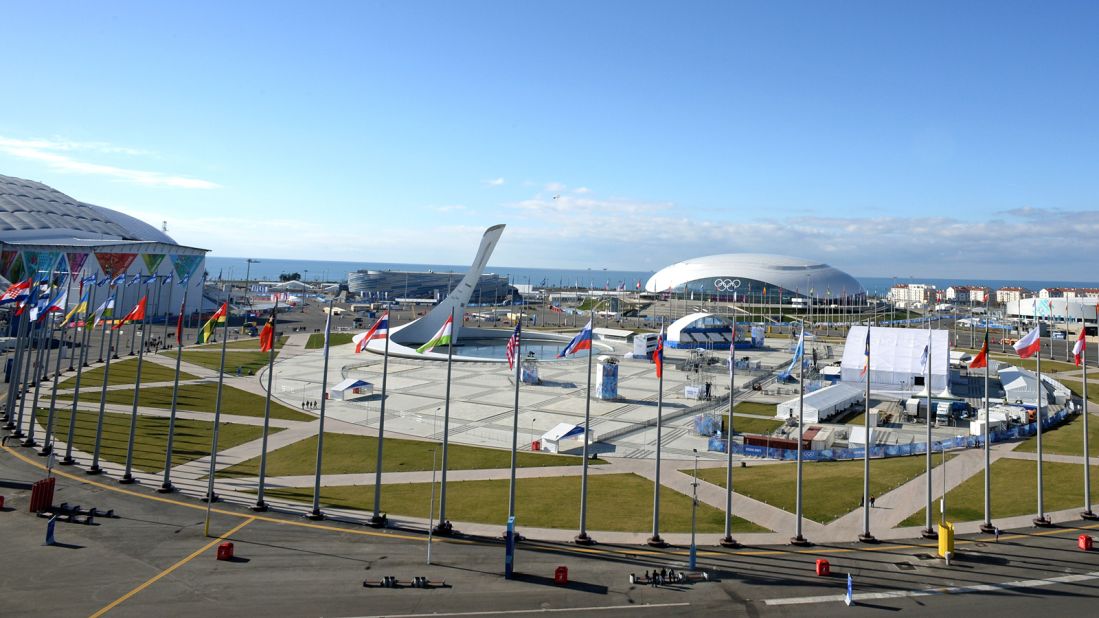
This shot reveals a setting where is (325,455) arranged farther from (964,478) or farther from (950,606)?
(964,478)

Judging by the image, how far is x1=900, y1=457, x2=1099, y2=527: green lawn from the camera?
108 feet

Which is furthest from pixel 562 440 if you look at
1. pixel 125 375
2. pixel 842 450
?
pixel 125 375

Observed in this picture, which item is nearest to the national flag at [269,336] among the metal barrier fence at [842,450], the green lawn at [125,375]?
the metal barrier fence at [842,450]

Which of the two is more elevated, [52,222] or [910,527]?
[52,222]

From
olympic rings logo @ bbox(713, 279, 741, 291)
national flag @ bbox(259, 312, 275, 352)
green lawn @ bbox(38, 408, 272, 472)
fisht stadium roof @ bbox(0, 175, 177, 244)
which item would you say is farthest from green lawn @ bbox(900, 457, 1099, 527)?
olympic rings logo @ bbox(713, 279, 741, 291)

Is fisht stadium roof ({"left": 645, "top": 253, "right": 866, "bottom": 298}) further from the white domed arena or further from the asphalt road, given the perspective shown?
the asphalt road

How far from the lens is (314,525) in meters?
29.1

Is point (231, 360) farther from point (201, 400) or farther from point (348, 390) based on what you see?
point (348, 390)

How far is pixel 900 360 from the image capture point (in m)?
66.4

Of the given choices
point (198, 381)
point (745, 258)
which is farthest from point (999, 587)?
point (745, 258)

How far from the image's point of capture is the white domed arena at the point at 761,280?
17525cm

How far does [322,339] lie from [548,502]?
8050cm

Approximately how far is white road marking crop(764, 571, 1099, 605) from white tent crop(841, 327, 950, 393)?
4150 centimetres

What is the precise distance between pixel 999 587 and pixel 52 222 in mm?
138887
